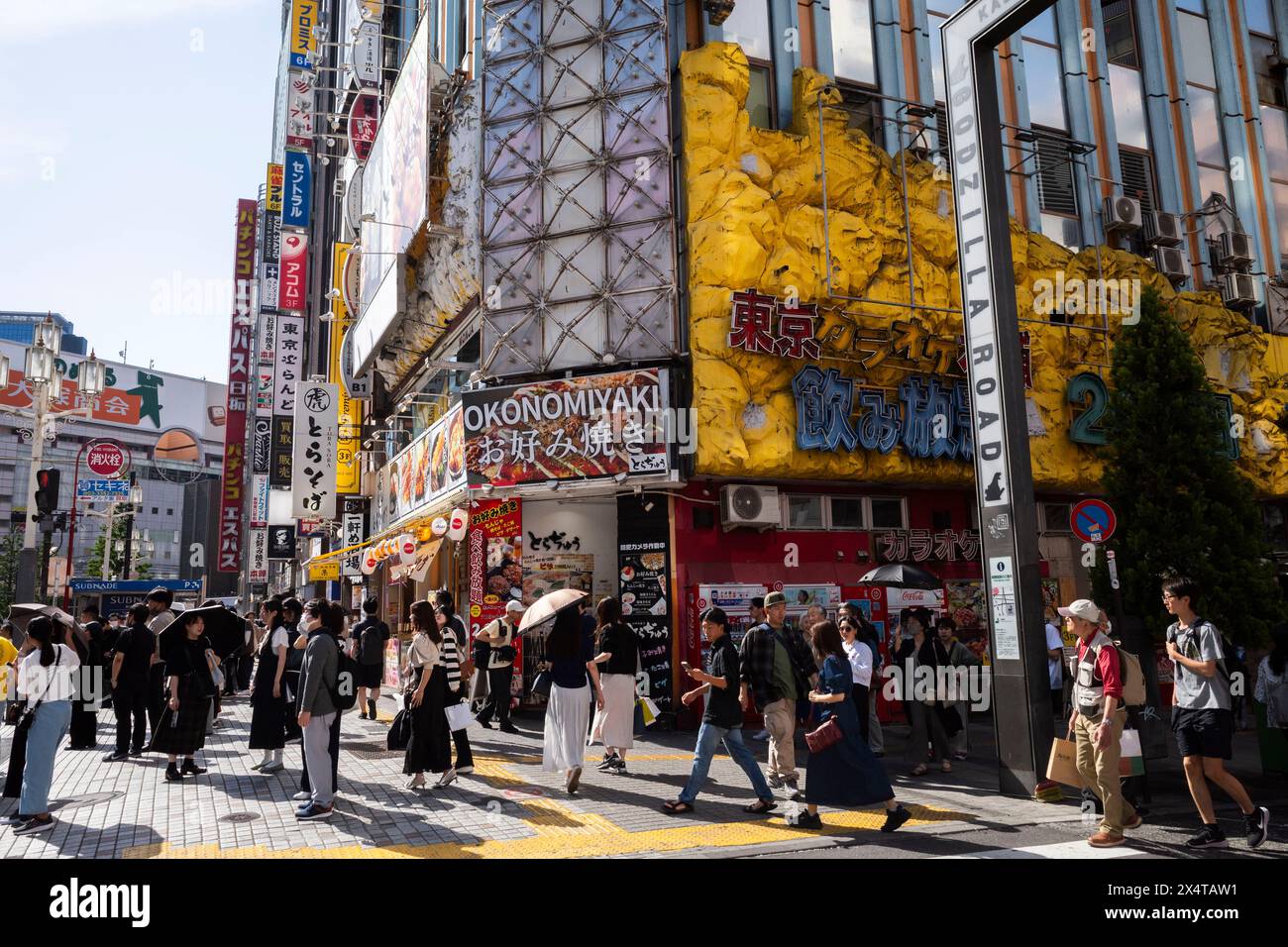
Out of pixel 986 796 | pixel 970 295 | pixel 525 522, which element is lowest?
pixel 986 796

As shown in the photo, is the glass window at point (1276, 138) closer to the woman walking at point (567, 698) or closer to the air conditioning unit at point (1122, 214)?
the air conditioning unit at point (1122, 214)

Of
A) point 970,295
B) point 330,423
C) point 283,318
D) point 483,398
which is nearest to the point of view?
point 970,295

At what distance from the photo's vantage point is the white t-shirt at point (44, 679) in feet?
25.7

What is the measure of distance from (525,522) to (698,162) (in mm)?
6986

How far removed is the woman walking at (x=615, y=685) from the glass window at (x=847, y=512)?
675 cm

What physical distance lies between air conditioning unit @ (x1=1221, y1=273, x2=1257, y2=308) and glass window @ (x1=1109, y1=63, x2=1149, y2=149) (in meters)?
3.66

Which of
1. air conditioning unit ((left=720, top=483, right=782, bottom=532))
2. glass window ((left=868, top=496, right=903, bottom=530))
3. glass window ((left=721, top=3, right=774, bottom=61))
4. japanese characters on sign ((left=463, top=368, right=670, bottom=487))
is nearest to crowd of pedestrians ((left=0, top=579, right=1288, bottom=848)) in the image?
japanese characters on sign ((left=463, top=368, right=670, bottom=487))

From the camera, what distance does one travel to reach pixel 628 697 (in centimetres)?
1045

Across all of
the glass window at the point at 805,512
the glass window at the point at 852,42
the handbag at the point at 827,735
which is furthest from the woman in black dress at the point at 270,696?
the glass window at the point at 852,42

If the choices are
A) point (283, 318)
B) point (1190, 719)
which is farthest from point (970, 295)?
point (283, 318)

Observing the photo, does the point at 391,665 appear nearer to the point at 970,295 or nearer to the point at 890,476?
the point at 890,476

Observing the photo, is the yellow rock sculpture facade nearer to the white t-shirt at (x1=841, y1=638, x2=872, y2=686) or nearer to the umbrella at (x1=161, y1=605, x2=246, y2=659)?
the white t-shirt at (x1=841, y1=638, x2=872, y2=686)

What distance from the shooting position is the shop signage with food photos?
1633 cm
